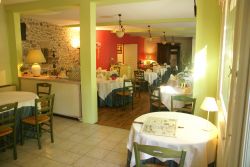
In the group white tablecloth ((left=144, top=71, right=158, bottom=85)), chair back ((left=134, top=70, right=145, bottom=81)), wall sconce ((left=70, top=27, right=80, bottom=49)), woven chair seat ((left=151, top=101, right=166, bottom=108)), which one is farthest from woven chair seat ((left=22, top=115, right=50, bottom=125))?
white tablecloth ((left=144, top=71, right=158, bottom=85))

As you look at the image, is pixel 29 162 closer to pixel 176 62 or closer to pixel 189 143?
pixel 189 143

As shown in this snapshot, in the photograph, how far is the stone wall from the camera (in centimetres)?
606

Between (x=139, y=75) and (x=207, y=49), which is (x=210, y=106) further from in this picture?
(x=139, y=75)

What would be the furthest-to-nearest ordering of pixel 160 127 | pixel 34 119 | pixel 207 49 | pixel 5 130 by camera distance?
pixel 34 119, pixel 207 49, pixel 5 130, pixel 160 127

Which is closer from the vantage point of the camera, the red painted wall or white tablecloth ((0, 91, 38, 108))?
white tablecloth ((0, 91, 38, 108))

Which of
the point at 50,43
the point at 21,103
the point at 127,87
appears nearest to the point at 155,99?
the point at 127,87

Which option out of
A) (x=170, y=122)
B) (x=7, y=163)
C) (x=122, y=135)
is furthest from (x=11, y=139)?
(x=170, y=122)

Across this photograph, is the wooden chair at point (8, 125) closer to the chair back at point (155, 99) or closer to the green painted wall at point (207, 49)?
the chair back at point (155, 99)

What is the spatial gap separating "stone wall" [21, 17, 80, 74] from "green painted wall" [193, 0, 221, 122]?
3435 millimetres

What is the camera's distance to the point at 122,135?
3.81 metres

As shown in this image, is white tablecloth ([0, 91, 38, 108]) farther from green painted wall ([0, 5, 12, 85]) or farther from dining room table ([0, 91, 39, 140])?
green painted wall ([0, 5, 12, 85])

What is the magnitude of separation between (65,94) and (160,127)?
9.94 ft

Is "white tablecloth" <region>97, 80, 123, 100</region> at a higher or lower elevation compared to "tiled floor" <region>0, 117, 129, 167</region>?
higher

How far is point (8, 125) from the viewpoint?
9.41ft
